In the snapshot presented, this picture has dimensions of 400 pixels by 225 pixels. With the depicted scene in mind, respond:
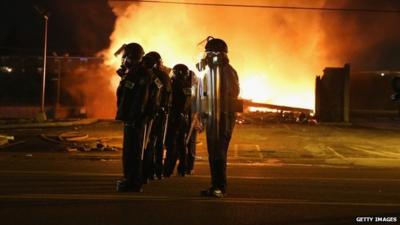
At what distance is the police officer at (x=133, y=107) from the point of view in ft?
26.6

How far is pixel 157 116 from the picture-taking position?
30.6 ft

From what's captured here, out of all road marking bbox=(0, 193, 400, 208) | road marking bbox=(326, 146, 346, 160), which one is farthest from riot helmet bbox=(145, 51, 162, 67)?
road marking bbox=(326, 146, 346, 160)

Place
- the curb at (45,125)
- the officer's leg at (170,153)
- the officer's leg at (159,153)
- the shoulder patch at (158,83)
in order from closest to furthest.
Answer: the shoulder patch at (158,83)
the officer's leg at (159,153)
the officer's leg at (170,153)
the curb at (45,125)

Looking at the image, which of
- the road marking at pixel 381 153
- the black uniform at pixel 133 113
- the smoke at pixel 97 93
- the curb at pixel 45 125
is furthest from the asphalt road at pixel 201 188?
the smoke at pixel 97 93

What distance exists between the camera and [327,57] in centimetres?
4409

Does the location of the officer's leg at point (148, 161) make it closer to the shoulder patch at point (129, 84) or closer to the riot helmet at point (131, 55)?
the shoulder patch at point (129, 84)

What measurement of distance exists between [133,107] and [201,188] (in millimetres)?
1544

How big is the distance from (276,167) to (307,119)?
18.7m

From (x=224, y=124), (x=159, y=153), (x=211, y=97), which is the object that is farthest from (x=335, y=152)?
(x=211, y=97)

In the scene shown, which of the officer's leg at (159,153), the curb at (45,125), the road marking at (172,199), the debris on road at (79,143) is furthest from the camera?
the curb at (45,125)

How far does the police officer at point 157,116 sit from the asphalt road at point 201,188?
292 millimetres

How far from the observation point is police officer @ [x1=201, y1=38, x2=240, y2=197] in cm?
766

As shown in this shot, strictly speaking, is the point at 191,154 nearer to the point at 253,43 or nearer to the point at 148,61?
the point at 148,61

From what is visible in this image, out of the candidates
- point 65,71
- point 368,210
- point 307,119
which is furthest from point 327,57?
point 368,210
